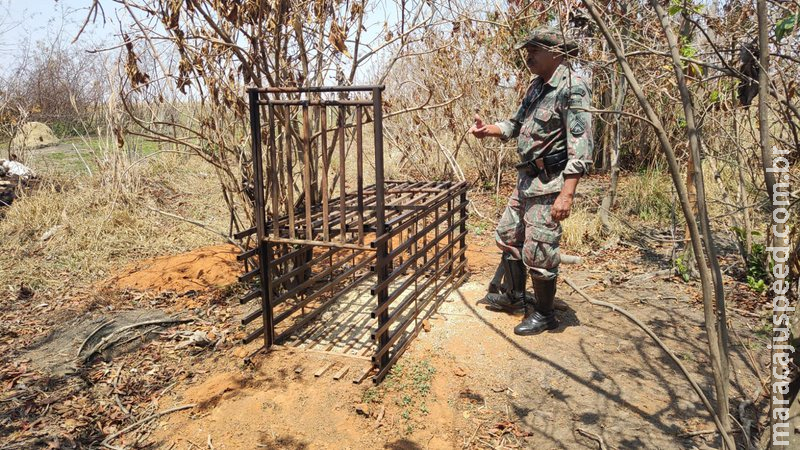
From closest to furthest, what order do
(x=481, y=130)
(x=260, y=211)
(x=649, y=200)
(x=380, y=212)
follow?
(x=380, y=212) → (x=260, y=211) → (x=481, y=130) → (x=649, y=200)

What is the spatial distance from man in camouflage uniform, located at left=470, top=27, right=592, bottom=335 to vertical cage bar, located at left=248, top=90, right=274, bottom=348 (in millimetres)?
1514

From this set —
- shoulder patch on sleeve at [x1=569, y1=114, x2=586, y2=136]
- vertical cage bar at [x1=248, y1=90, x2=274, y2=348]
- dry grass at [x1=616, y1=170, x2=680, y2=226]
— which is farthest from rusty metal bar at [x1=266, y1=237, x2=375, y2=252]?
dry grass at [x1=616, y1=170, x2=680, y2=226]

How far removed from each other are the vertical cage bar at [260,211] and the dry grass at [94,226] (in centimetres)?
206

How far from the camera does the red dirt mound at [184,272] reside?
4.76 meters

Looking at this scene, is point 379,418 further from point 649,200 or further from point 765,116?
point 649,200

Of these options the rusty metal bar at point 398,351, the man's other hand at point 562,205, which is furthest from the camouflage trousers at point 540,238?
the rusty metal bar at point 398,351

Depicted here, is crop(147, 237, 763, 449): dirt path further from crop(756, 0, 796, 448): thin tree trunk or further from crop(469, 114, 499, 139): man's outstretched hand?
crop(469, 114, 499, 139): man's outstretched hand

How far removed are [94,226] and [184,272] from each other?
1.94 meters

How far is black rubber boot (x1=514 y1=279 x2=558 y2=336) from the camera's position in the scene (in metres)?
3.55

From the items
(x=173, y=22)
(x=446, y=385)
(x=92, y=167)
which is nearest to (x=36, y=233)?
(x=92, y=167)

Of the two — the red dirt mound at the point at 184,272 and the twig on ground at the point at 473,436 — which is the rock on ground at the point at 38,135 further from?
the twig on ground at the point at 473,436

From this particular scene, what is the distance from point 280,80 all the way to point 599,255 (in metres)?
3.64

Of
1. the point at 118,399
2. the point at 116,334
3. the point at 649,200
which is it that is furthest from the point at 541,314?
the point at 649,200

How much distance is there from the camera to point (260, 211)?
325 centimetres
